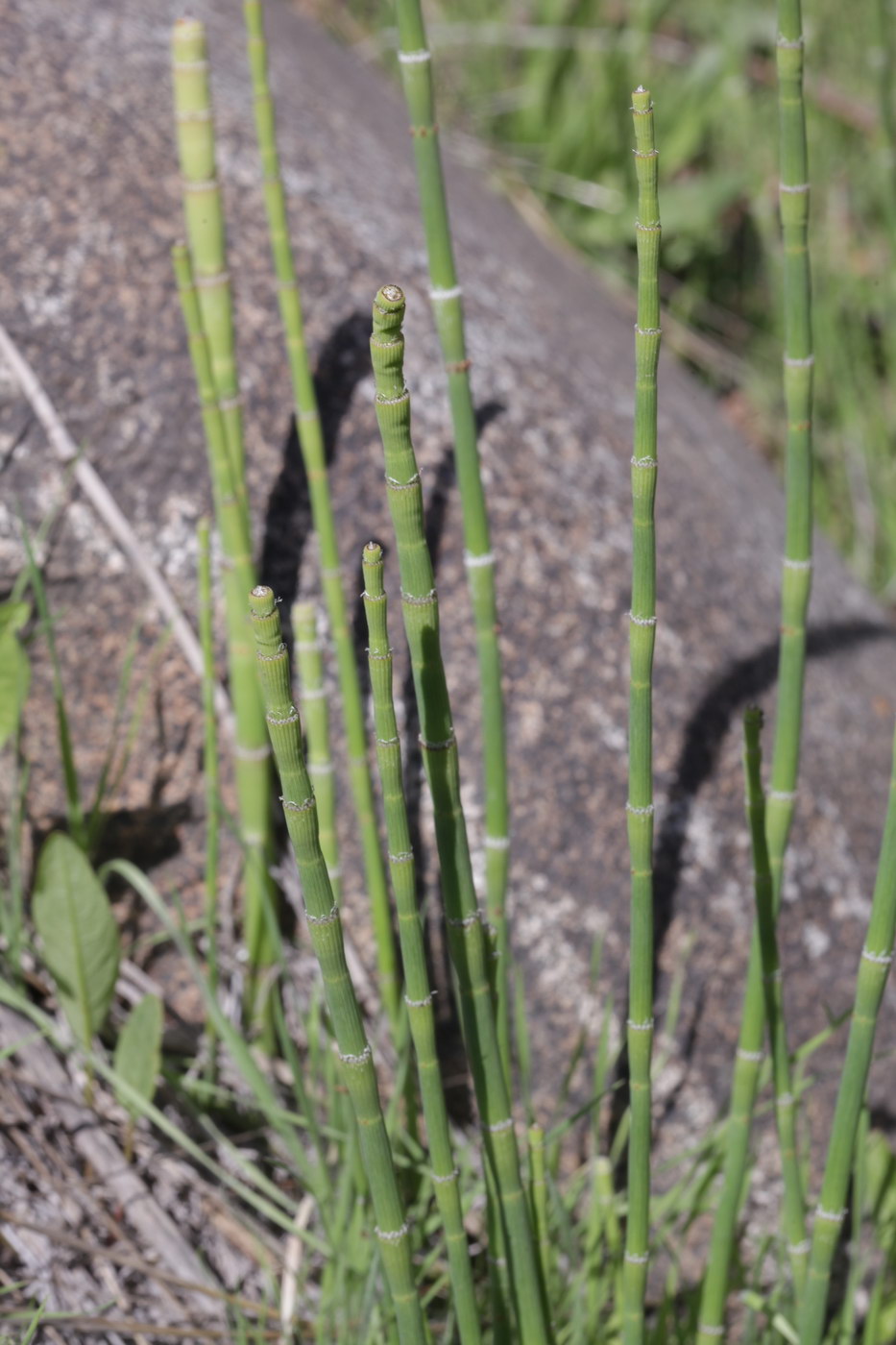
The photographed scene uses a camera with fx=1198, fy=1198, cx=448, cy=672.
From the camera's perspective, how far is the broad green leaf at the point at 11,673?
0.86m

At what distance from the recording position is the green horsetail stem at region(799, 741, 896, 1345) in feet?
1.88

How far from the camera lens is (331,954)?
500mm

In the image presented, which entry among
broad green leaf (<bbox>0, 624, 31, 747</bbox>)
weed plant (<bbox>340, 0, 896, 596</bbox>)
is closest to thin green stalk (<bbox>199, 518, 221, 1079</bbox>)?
broad green leaf (<bbox>0, 624, 31, 747</bbox>)

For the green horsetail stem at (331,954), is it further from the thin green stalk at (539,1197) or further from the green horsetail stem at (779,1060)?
the green horsetail stem at (779,1060)

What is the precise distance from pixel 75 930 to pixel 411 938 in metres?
0.42

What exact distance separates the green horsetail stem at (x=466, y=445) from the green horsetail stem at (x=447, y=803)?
79 millimetres

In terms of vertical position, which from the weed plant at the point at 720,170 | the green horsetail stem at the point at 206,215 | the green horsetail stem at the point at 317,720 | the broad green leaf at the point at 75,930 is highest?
the weed plant at the point at 720,170

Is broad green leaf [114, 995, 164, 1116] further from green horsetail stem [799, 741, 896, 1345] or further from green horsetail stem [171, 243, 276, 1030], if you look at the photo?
green horsetail stem [799, 741, 896, 1345]

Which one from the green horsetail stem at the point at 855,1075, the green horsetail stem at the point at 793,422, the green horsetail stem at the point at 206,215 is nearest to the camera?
the green horsetail stem at the point at 855,1075

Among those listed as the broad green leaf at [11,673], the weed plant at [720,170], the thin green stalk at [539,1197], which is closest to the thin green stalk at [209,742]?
the broad green leaf at [11,673]

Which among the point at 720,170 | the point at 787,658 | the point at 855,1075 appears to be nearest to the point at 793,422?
the point at 787,658

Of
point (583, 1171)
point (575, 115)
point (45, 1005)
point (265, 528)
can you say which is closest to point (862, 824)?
point (583, 1171)

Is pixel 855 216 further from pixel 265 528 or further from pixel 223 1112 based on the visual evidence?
pixel 223 1112

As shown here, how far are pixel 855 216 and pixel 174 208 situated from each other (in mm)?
1609
